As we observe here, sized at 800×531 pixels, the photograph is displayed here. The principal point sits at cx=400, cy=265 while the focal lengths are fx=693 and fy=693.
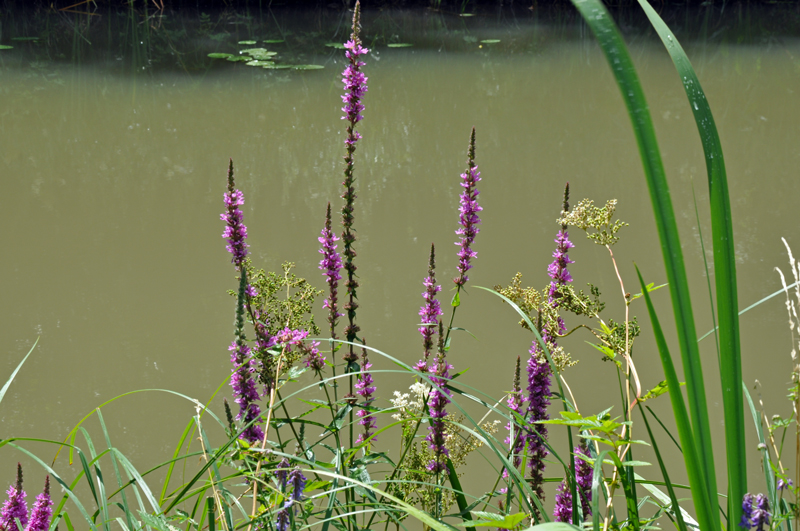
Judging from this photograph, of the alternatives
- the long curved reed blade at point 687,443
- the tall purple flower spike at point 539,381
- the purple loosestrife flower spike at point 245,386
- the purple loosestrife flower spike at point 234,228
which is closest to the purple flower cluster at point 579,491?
the tall purple flower spike at point 539,381

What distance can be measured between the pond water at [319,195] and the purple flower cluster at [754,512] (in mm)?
345

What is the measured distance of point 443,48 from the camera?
906cm

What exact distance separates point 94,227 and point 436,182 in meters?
2.05

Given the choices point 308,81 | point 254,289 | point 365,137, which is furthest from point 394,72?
point 254,289

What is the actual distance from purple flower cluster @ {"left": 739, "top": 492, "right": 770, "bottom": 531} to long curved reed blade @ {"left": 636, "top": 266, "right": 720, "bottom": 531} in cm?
3

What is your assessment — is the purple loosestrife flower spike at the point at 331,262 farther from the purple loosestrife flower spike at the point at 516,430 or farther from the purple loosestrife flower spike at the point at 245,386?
the purple loosestrife flower spike at the point at 516,430

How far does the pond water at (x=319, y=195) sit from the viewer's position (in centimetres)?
255

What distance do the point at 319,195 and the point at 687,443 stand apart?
3.67 m

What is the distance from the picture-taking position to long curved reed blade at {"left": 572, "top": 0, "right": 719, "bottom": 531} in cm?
57

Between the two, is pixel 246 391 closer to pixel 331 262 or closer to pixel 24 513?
pixel 331 262

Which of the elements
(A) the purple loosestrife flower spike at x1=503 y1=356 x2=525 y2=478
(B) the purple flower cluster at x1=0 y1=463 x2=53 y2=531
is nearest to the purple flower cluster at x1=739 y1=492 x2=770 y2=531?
(A) the purple loosestrife flower spike at x1=503 y1=356 x2=525 y2=478

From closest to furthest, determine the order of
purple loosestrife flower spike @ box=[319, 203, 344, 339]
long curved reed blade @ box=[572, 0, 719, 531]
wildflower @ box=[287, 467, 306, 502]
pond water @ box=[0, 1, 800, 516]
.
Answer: long curved reed blade @ box=[572, 0, 719, 531] < wildflower @ box=[287, 467, 306, 502] < purple loosestrife flower spike @ box=[319, 203, 344, 339] < pond water @ box=[0, 1, 800, 516]

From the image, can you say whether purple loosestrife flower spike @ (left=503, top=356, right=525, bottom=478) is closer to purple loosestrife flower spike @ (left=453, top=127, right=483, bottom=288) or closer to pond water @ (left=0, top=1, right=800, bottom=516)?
purple loosestrife flower spike @ (left=453, top=127, right=483, bottom=288)

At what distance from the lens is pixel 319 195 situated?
13.7 feet
